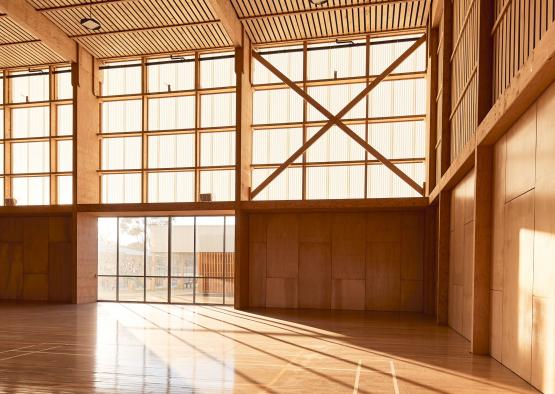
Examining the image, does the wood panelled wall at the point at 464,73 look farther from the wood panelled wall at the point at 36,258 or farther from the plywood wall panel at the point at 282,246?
the wood panelled wall at the point at 36,258

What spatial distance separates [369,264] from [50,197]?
10055 mm

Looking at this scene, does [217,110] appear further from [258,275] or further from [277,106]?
[258,275]

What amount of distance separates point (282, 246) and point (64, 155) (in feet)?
24.8

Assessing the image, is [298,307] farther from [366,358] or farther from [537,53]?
[537,53]

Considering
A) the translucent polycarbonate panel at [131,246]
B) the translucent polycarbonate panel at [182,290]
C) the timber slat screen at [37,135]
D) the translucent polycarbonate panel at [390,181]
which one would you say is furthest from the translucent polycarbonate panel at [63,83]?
the translucent polycarbonate panel at [390,181]

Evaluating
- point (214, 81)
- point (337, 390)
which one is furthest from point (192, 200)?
point (337, 390)

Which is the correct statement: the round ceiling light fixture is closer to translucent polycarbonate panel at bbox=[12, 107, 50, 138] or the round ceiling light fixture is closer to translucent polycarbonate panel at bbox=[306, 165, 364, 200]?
translucent polycarbonate panel at bbox=[12, 107, 50, 138]

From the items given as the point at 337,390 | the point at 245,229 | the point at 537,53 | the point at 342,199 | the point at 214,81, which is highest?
the point at 214,81

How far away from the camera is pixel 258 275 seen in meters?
13.6

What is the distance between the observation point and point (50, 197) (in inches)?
599

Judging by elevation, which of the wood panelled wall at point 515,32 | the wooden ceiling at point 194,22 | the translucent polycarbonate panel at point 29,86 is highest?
the wooden ceiling at point 194,22

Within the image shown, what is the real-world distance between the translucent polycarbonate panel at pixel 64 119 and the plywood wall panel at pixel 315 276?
8.29m

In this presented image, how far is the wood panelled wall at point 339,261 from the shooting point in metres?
12.8

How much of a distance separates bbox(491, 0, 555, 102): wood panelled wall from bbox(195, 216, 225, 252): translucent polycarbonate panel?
9.41 m
